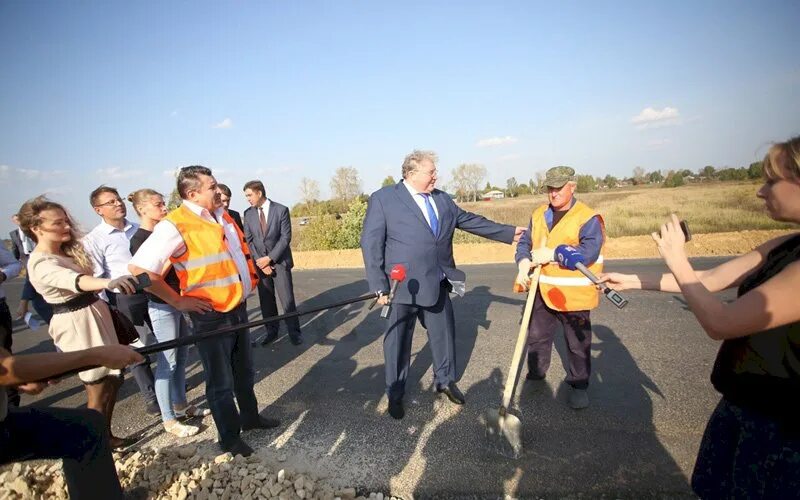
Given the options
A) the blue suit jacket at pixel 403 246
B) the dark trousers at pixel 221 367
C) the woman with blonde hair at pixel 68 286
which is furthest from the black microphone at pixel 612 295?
the woman with blonde hair at pixel 68 286

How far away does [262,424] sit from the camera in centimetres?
370

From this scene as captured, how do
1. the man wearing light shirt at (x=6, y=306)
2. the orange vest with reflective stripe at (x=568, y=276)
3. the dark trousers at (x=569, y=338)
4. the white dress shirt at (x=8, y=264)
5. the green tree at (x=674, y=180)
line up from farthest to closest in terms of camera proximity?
the green tree at (x=674, y=180)
the white dress shirt at (x=8, y=264)
the man wearing light shirt at (x=6, y=306)
the dark trousers at (x=569, y=338)
the orange vest with reflective stripe at (x=568, y=276)

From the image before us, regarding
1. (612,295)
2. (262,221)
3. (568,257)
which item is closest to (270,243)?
(262,221)

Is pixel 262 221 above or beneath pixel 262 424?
above

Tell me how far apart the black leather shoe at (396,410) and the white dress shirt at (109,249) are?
2976mm

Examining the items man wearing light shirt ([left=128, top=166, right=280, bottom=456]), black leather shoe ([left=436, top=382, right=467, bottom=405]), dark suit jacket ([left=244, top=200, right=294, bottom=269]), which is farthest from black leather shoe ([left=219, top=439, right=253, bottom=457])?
dark suit jacket ([left=244, top=200, right=294, bottom=269])

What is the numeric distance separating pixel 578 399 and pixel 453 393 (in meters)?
1.12

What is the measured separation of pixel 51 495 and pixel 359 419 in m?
2.20

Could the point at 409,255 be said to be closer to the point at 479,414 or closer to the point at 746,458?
the point at 479,414

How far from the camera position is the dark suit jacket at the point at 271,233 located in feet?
19.9

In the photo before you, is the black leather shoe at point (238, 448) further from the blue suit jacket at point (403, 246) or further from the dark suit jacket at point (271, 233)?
the dark suit jacket at point (271, 233)

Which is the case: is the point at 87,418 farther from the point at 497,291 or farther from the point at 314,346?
the point at 497,291

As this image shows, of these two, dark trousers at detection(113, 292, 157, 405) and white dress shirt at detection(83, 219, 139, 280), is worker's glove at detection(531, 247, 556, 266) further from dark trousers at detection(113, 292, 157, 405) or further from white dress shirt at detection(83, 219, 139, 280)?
white dress shirt at detection(83, 219, 139, 280)

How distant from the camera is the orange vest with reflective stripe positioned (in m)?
3.48
